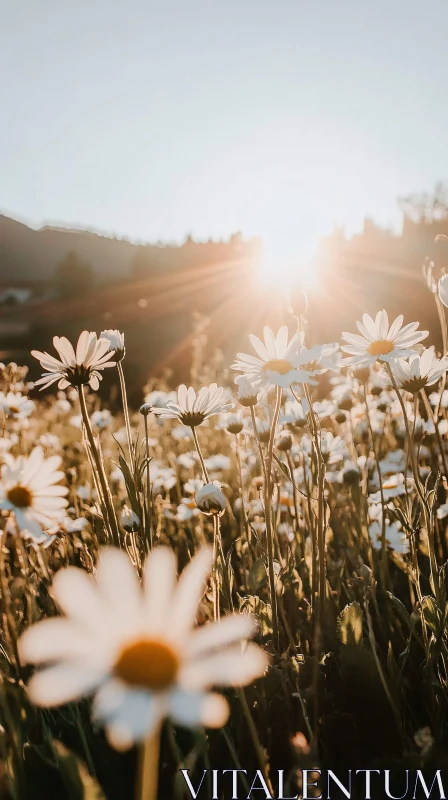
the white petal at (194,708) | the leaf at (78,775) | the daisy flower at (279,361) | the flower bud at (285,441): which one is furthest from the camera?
the flower bud at (285,441)

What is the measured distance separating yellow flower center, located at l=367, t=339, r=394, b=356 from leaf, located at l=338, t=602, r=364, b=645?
1.86ft

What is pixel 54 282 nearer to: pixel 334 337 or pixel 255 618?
pixel 334 337

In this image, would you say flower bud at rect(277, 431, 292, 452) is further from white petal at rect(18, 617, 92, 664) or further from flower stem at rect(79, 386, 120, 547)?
white petal at rect(18, 617, 92, 664)

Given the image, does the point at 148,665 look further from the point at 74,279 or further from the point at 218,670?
the point at 74,279

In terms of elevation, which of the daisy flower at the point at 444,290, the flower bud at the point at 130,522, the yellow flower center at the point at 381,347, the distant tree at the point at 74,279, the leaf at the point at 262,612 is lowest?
the leaf at the point at 262,612

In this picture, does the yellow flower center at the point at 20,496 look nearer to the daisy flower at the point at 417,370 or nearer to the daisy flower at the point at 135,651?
the daisy flower at the point at 135,651

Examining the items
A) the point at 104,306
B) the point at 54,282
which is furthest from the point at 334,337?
the point at 54,282

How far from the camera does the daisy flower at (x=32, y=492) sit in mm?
908

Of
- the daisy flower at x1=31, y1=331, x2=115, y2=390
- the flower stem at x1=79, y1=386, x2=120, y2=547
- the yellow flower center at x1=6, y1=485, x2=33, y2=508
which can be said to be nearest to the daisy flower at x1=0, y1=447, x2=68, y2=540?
the yellow flower center at x1=6, y1=485, x2=33, y2=508

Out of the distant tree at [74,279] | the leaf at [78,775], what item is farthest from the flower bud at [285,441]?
the distant tree at [74,279]

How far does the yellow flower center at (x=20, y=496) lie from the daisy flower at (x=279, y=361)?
0.49 metres

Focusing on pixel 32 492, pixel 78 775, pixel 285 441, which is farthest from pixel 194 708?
pixel 285 441

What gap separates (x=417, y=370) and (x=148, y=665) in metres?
1.15

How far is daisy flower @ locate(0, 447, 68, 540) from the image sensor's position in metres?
0.91
